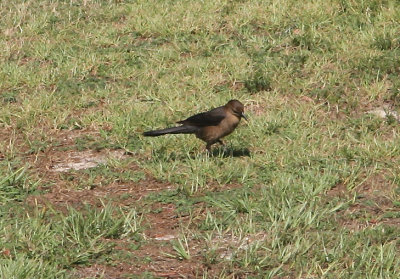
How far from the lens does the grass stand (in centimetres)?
600

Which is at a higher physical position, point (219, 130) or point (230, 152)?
point (219, 130)

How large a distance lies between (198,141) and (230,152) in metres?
0.57

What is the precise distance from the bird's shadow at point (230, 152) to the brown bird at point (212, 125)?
0.37ft

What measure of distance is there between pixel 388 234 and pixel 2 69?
6195 mm

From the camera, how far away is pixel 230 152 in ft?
27.4

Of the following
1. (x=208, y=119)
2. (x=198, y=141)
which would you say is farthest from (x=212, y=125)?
(x=198, y=141)

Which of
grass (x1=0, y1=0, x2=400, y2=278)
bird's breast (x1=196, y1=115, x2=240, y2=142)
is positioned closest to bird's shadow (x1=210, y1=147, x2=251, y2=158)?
grass (x1=0, y1=0, x2=400, y2=278)

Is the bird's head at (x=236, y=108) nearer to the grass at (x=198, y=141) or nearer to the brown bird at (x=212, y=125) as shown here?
the brown bird at (x=212, y=125)

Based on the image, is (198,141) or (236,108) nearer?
(236,108)

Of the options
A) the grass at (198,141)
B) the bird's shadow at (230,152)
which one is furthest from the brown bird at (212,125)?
the grass at (198,141)

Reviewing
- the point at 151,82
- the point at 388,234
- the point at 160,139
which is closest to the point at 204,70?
the point at 151,82

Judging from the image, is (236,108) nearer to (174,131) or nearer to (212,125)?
(212,125)

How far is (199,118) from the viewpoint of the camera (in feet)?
27.2

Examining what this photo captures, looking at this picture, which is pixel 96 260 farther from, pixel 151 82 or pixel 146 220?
pixel 151 82
